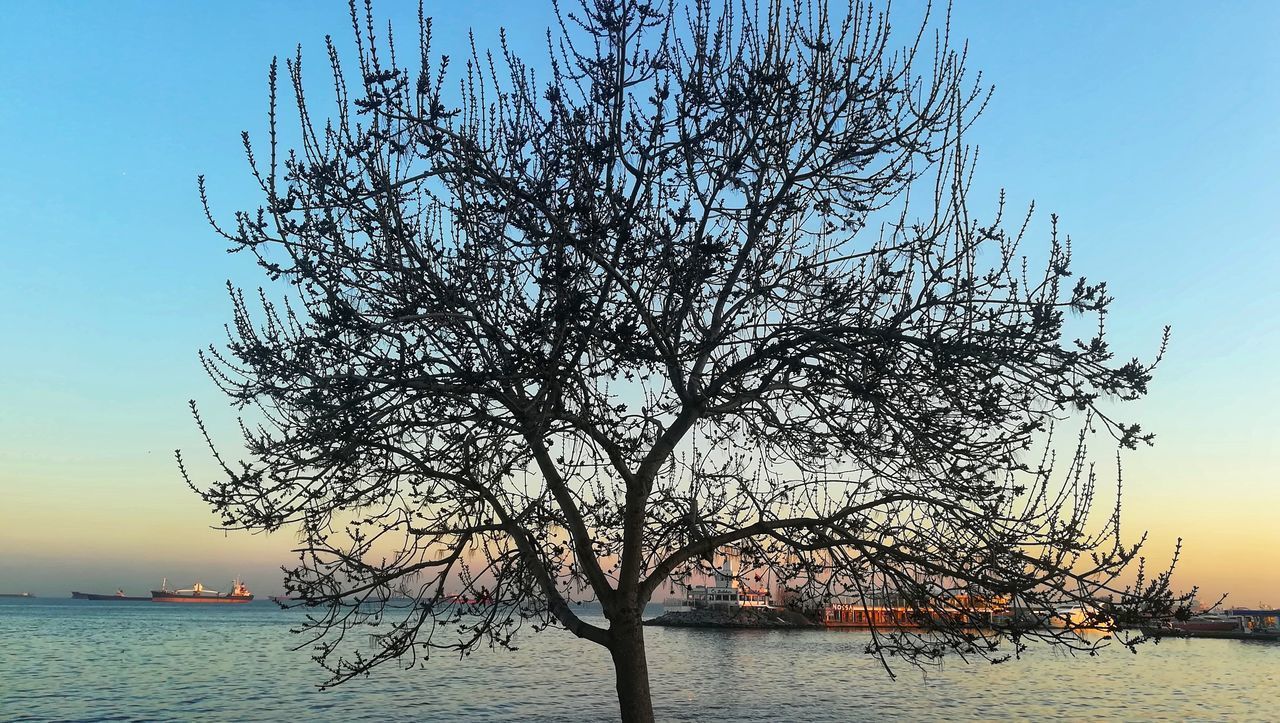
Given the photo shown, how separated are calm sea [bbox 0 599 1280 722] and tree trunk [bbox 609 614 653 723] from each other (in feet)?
92.6

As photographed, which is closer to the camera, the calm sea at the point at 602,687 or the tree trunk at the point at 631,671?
the tree trunk at the point at 631,671

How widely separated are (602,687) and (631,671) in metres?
39.6

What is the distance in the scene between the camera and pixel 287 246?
6.51 meters

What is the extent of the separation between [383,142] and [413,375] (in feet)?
5.55

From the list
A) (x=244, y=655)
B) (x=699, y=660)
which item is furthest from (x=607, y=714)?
(x=244, y=655)

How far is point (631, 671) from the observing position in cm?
765

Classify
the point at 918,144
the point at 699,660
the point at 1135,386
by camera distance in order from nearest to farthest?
the point at 1135,386
the point at 918,144
the point at 699,660

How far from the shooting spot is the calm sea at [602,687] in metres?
37.0

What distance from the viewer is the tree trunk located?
761 centimetres

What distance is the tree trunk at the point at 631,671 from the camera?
7.61 m

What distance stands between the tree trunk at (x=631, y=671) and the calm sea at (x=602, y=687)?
2822 centimetres

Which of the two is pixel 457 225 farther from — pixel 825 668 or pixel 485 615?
pixel 825 668

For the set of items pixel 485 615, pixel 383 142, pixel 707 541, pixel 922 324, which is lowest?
pixel 485 615

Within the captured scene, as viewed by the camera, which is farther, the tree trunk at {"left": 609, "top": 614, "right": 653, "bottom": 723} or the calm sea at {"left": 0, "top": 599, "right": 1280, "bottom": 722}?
the calm sea at {"left": 0, "top": 599, "right": 1280, "bottom": 722}
